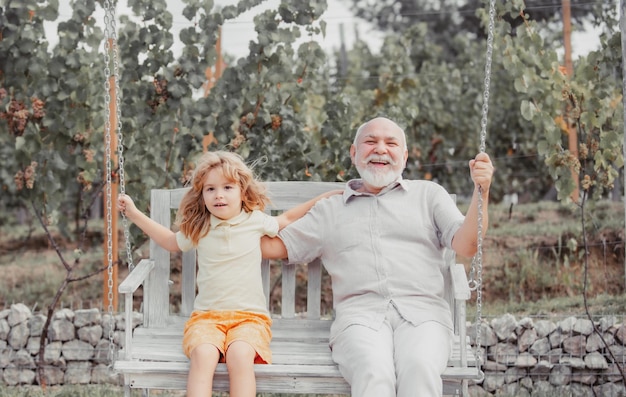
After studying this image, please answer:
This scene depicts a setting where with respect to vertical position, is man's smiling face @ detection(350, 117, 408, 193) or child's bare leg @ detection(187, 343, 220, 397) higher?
man's smiling face @ detection(350, 117, 408, 193)

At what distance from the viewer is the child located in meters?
3.55

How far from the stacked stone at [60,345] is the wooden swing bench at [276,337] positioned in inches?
53.7

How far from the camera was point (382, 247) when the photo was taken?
12.0ft

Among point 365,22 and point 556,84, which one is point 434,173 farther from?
point 365,22

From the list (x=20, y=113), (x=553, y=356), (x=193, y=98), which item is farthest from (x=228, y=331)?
(x=20, y=113)

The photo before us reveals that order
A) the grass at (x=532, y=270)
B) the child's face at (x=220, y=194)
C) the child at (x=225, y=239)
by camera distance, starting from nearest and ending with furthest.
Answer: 1. the child at (x=225, y=239)
2. the child's face at (x=220, y=194)
3. the grass at (x=532, y=270)

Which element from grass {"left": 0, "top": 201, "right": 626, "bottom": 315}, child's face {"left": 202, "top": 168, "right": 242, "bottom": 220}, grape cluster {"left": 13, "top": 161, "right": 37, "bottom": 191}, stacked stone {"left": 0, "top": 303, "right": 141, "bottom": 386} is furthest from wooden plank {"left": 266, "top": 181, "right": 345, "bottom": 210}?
grape cluster {"left": 13, "top": 161, "right": 37, "bottom": 191}

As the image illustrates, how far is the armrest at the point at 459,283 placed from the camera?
327 cm

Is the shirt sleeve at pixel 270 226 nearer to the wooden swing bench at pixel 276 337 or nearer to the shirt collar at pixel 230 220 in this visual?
the shirt collar at pixel 230 220

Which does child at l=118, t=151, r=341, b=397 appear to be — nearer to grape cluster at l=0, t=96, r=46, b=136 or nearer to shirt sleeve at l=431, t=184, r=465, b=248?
shirt sleeve at l=431, t=184, r=465, b=248

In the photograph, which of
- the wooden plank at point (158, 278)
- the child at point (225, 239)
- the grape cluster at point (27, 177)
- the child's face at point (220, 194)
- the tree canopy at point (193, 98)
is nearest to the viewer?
the child at point (225, 239)

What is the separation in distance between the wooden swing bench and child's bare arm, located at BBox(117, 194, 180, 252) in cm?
13

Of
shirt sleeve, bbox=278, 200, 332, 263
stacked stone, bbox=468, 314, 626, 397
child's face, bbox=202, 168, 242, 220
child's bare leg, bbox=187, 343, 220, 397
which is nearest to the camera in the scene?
child's bare leg, bbox=187, 343, 220, 397

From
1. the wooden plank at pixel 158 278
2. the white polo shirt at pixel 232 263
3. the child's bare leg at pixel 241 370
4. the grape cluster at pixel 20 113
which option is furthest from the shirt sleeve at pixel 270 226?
the grape cluster at pixel 20 113
